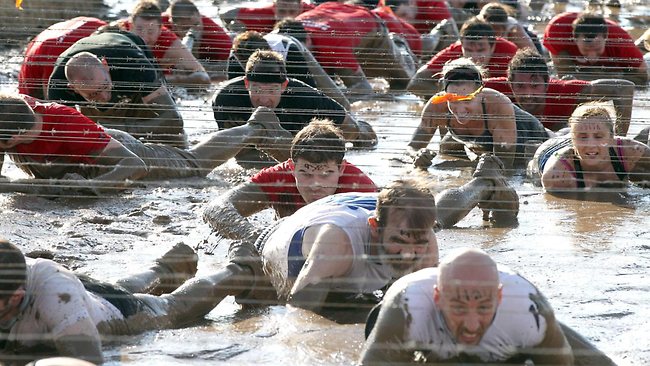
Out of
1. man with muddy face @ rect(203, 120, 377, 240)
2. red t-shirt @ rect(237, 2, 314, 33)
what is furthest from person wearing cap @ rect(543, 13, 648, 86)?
man with muddy face @ rect(203, 120, 377, 240)

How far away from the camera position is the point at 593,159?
28.5ft

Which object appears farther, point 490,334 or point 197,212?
point 197,212

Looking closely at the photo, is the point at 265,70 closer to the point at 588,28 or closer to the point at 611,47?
the point at 588,28

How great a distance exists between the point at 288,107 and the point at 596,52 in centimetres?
367

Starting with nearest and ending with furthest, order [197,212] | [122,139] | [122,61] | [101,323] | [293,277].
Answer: [101,323]
[293,277]
[197,212]
[122,139]
[122,61]

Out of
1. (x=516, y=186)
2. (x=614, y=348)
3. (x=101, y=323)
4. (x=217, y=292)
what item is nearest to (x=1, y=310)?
(x=101, y=323)

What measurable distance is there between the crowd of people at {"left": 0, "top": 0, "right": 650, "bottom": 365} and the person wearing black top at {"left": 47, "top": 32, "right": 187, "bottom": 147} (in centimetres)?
2

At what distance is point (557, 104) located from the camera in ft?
34.0

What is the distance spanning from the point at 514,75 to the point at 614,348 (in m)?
4.68

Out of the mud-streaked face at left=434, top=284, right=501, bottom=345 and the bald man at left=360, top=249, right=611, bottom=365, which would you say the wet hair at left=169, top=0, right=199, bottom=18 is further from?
the mud-streaked face at left=434, top=284, right=501, bottom=345

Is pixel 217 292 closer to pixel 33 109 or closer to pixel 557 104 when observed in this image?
pixel 33 109

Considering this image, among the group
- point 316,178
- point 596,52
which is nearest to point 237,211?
point 316,178

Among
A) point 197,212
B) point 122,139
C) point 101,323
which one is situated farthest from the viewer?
point 122,139

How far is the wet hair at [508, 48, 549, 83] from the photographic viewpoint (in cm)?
1009
